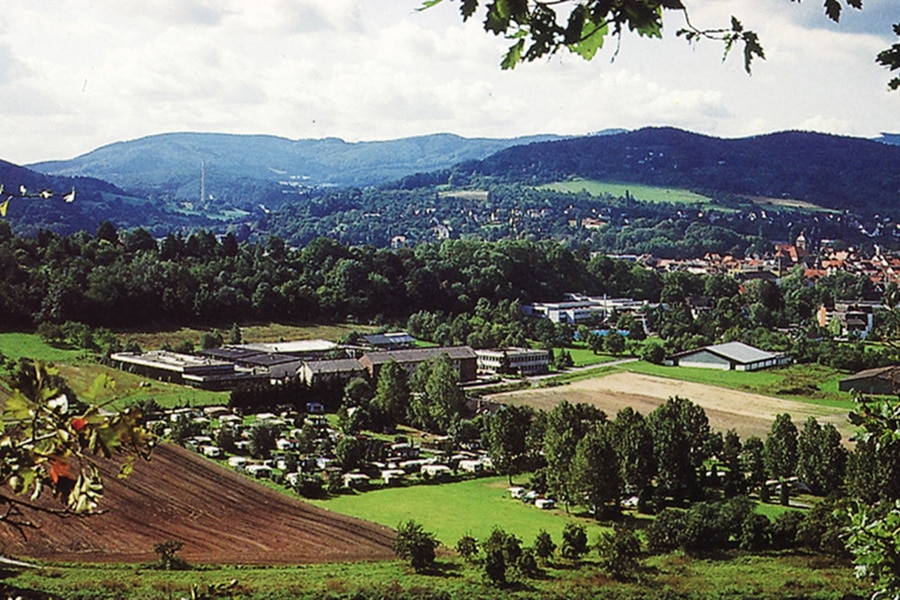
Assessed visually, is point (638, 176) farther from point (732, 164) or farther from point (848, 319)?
point (848, 319)

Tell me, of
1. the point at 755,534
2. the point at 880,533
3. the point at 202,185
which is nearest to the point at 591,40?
the point at 880,533

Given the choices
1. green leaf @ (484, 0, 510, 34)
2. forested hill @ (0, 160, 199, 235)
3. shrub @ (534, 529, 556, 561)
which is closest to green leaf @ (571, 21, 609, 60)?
green leaf @ (484, 0, 510, 34)

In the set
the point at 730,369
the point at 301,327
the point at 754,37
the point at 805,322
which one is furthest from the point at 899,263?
the point at 754,37

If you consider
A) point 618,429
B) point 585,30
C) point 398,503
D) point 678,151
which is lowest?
point 398,503

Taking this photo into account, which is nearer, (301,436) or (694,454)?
(694,454)

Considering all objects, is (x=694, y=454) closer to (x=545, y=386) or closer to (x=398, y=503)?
(x=398, y=503)

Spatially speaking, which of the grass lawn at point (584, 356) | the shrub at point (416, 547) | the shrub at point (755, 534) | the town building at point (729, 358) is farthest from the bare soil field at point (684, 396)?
the shrub at point (416, 547)

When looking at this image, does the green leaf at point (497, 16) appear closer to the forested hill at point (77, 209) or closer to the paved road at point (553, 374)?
the paved road at point (553, 374)
